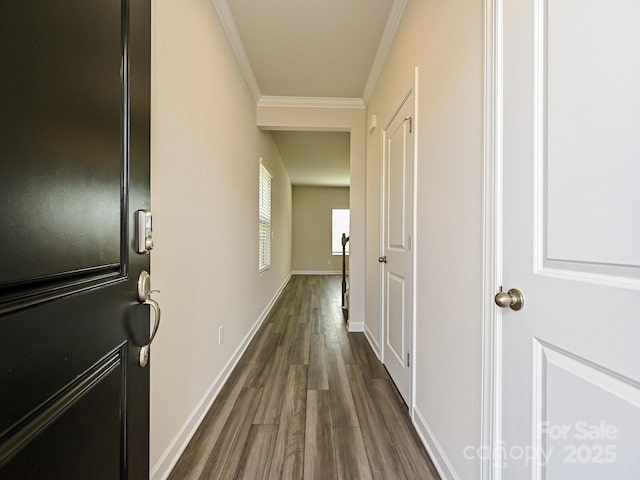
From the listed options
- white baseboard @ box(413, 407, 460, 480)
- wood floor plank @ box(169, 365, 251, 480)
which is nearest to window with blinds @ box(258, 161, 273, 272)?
wood floor plank @ box(169, 365, 251, 480)

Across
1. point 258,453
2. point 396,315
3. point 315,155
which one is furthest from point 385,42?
point 315,155

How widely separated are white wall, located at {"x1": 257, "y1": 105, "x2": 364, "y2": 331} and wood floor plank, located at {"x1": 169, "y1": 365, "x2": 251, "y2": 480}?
1.59 metres

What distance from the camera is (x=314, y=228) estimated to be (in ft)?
29.8

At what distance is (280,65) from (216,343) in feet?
8.06

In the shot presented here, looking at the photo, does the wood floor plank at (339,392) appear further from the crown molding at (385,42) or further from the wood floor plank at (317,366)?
the crown molding at (385,42)

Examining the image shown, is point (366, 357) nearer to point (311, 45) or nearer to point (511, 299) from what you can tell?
point (511, 299)

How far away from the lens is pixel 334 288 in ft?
21.7

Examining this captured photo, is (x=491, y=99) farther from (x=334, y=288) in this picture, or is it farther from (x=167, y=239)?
(x=334, y=288)

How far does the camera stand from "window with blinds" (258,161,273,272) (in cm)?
382

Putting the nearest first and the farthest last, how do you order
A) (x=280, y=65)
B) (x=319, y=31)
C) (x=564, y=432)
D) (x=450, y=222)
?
(x=564, y=432) < (x=450, y=222) < (x=319, y=31) < (x=280, y=65)

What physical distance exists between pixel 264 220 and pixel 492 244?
348cm

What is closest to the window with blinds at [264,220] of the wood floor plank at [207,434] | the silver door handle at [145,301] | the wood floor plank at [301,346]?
the wood floor plank at [301,346]

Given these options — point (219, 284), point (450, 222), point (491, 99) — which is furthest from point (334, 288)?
point (491, 99)

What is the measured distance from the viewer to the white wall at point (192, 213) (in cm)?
129
